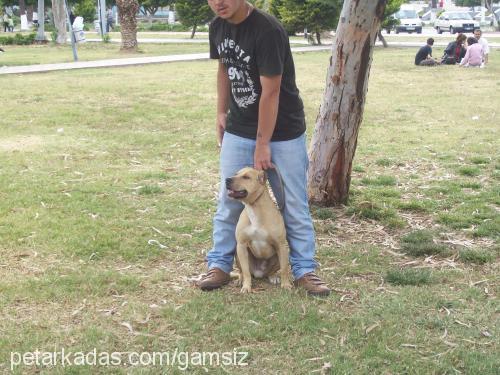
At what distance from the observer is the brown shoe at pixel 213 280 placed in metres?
4.40

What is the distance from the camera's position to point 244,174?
416 centimetres

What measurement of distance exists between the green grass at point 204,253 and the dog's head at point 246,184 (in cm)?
66

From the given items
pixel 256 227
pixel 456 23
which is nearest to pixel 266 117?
pixel 256 227

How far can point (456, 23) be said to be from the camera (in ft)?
140

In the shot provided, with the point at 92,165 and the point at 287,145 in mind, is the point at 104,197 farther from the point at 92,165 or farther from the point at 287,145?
the point at 287,145

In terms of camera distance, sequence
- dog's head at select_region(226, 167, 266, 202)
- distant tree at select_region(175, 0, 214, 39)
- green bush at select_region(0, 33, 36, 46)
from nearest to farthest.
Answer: dog's head at select_region(226, 167, 266, 202) < green bush at select_region(0, 33, 36, 46) < distant tree at select_region(175, 0, 214, 39)

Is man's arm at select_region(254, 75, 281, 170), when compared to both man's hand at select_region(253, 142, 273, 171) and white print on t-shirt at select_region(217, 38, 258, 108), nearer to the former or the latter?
man's hand at select_region(253, 142, 273, 171)

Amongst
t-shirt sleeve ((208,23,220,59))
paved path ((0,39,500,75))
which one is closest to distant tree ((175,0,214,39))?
paved path ((0,39,500,75))

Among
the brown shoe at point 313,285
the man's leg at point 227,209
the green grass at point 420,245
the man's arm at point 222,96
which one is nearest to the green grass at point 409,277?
the green grass at point 420,245

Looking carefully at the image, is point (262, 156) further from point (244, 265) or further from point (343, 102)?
point (343, 102)

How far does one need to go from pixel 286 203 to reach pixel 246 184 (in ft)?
1.17

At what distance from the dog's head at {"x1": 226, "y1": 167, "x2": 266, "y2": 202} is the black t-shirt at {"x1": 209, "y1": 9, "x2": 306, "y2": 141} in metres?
0.24

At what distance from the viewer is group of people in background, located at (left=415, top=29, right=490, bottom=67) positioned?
747 inches

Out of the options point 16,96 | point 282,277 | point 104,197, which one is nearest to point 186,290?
point 282,277
